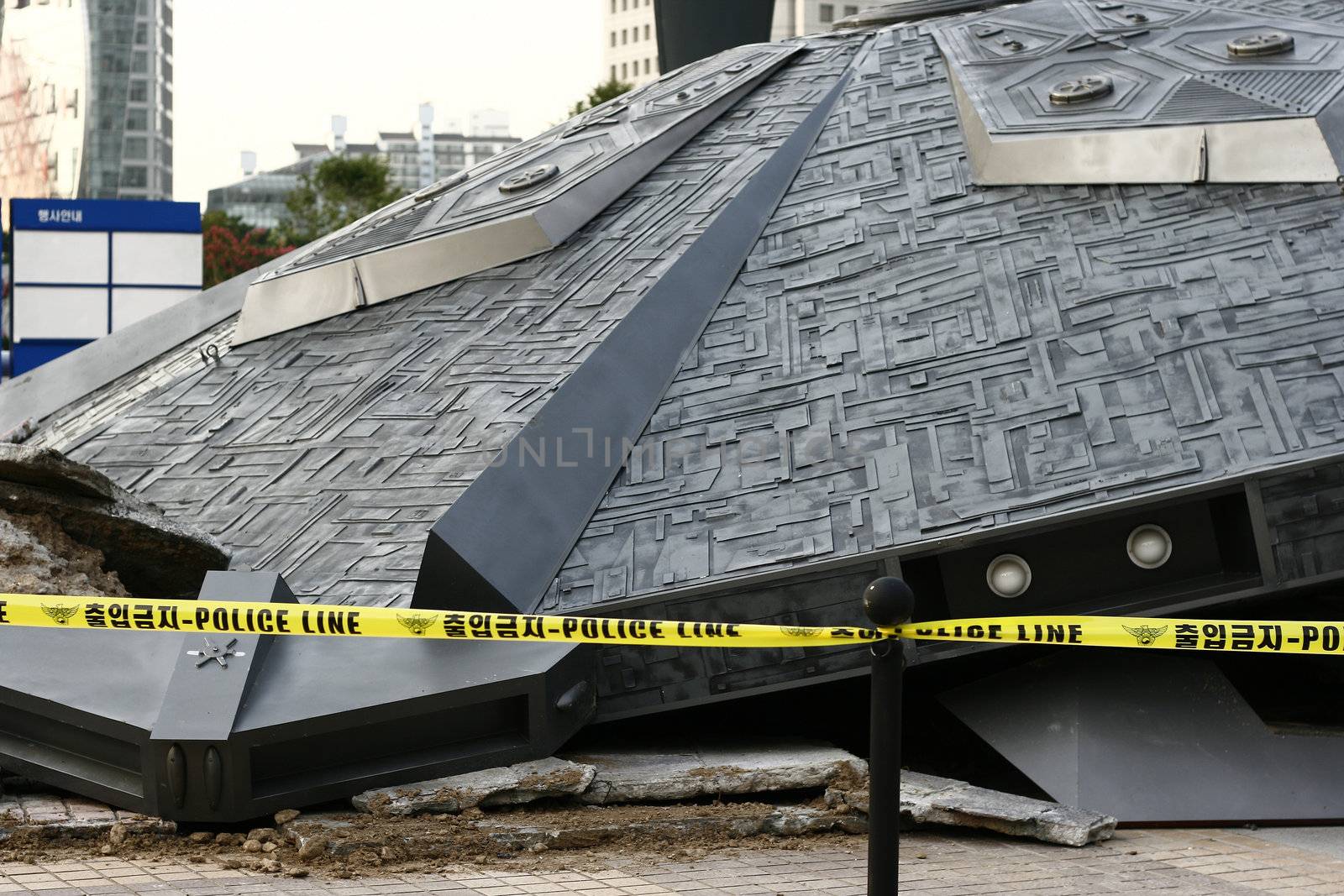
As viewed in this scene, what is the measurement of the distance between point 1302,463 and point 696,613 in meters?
2.88

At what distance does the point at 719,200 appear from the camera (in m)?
9.30

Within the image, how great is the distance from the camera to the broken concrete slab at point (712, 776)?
19.5 feet

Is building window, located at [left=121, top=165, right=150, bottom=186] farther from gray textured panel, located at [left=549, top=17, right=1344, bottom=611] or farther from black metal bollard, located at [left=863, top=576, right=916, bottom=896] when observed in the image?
black metal bollard, located at [left=863, top=576, right=916, bottom=896]

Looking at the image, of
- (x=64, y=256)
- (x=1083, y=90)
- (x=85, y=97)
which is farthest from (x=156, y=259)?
(x=85, y=97)

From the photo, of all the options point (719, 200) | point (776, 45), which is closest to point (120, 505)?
point (719, 200)

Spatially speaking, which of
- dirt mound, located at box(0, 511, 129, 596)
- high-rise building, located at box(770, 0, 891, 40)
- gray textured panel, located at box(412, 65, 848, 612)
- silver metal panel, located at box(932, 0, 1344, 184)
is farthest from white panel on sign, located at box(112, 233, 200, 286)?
high-rise building, located at box(770, 0, 891, 40)

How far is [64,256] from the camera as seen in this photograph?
1877 cm

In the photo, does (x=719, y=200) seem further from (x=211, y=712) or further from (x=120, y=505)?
(x=211, y=712)

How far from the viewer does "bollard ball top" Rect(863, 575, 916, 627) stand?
3.62m

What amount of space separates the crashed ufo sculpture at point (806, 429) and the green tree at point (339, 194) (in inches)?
1243

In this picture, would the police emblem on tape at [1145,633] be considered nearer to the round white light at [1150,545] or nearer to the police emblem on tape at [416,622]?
the round white light at [1150,545]

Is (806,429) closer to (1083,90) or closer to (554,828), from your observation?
(554,828)

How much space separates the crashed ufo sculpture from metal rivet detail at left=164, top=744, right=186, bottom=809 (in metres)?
0.03

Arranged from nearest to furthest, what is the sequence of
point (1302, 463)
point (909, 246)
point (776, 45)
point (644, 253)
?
point (1302, 463)
point (909, 246)
point (644, 253)
point (776, 45)
